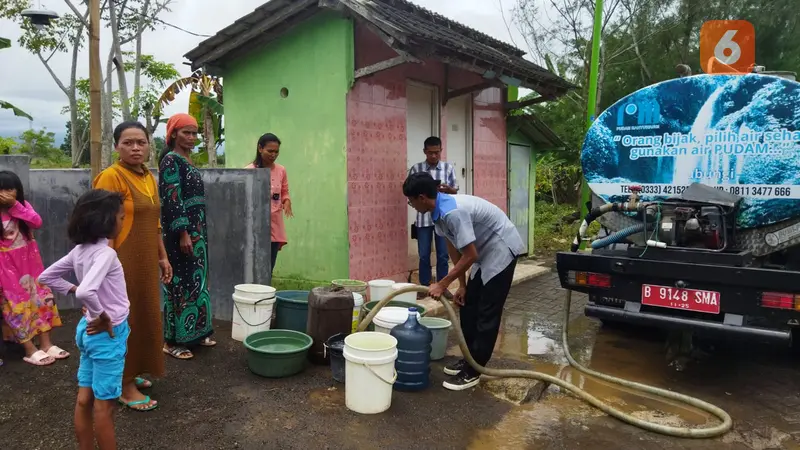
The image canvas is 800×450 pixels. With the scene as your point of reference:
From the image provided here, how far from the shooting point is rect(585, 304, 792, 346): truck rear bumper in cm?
374

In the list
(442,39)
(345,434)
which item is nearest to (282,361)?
(345,434)

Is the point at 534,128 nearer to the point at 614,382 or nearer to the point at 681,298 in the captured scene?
the point at 681,298

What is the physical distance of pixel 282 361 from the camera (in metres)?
4.00

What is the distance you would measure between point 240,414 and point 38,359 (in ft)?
6.03

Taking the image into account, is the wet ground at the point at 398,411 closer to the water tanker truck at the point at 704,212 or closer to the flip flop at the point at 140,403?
the flip flop at the point at 140,403

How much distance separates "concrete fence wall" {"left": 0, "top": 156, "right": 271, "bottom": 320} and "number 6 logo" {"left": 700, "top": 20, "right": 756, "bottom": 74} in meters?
4.55

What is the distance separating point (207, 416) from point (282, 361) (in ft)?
2.32

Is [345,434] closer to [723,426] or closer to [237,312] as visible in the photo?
[237,312]

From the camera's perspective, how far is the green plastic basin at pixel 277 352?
3984 mm

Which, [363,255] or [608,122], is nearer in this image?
[608,122]

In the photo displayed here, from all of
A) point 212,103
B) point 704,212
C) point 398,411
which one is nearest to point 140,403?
point 398,411

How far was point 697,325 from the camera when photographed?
157 inches

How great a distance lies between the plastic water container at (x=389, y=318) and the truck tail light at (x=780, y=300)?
8.31ft

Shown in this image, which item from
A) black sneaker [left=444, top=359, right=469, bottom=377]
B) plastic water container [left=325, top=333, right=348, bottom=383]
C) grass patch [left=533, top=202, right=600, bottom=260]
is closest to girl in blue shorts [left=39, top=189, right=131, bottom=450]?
plastic water container [left=325, top=333, right=348, bottom=383]
